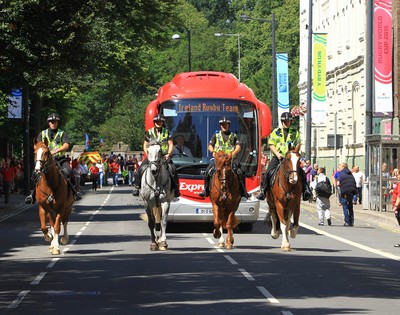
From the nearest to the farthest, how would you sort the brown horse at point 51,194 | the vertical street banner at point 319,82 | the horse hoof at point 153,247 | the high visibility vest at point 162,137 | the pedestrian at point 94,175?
the brown horse at point 51,194 < the high visibility vest at point 162,137 < the horse hoof at point 153,247 < the vertical street banner at point 319,82 < the pedestrian at point 94,175

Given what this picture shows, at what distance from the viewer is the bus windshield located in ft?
96.9

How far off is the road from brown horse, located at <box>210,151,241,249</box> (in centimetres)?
47

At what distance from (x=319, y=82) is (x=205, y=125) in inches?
1167

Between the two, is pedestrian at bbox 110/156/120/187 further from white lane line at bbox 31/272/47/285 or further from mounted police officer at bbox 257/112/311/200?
white lane line at bbox 31/272/47/285

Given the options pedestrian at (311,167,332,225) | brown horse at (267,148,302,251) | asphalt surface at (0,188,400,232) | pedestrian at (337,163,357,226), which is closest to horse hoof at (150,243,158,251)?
brown horse at (267,148,302,251)

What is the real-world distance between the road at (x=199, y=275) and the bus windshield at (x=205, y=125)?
182 centimetres

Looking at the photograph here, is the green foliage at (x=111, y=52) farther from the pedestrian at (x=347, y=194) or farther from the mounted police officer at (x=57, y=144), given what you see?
the mounted police officer at (x=57, y=144)

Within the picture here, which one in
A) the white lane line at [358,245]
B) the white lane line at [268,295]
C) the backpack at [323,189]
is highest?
the backpack at [323,189]

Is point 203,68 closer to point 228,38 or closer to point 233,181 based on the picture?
point 228,38

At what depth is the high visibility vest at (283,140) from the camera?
23.9 metres

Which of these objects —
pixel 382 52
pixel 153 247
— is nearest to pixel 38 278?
pixel 153 247

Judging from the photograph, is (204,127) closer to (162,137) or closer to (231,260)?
(162,137)

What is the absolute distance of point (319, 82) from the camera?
58.8 m

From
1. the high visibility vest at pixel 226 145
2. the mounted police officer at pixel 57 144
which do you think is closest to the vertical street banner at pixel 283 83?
the high visibility vest at pixel 226 145
